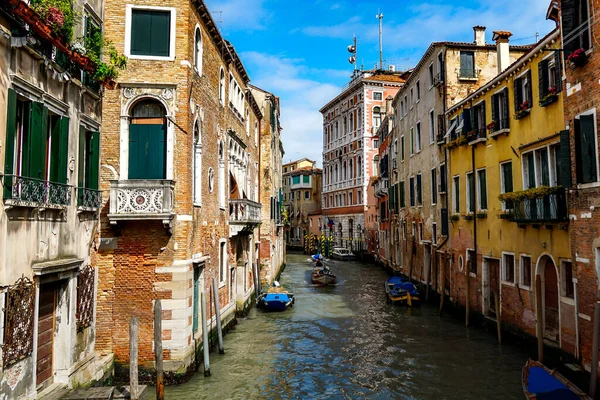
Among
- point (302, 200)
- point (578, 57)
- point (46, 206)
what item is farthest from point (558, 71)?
point (302, 200)

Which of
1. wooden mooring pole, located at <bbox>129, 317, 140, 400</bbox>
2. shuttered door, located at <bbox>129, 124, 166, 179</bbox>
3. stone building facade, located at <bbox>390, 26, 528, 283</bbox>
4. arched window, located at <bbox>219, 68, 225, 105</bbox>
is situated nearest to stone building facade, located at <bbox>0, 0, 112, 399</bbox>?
shuttered door, located at <bbox>129, 124, 166, 179</bbox>

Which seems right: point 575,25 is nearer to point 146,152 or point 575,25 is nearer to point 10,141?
point 146,152

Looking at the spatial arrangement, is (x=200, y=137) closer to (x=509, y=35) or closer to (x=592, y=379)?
(x=592, y=379)

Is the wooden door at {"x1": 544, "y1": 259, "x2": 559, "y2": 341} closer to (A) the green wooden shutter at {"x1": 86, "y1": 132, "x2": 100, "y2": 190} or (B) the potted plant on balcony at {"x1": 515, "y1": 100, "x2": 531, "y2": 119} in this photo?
(B) the potted plant on balcony at {"x1": 515, "y1": 100, "x2": 531, "y2": 119}

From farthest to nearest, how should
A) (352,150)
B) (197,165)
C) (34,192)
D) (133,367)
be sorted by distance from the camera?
1. (352,150)
2. (197,165)
3. (133,367)
4. (34,192)

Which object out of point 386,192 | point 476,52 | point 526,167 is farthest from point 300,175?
point 526,167

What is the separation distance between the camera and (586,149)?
28.0 ft

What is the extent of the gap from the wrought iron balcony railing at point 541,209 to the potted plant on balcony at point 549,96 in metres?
2.16

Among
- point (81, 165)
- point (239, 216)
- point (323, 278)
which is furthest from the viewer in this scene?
point (323, 278)

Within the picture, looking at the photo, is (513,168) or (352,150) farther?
(352,150)

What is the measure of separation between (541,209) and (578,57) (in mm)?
3254

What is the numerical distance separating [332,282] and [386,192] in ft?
26.2

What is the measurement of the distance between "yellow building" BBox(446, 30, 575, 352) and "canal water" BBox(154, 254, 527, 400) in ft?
4.34

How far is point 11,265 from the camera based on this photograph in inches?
237
